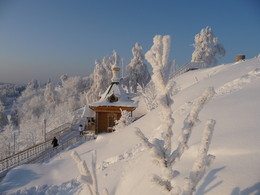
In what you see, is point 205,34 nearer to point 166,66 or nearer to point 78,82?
point 166,66

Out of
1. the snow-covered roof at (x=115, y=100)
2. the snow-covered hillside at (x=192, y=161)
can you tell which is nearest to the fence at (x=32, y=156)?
the snow-covered hillside at (x=192, y=161)

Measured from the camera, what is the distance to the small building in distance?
19.8 metres

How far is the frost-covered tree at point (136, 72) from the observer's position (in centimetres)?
4328

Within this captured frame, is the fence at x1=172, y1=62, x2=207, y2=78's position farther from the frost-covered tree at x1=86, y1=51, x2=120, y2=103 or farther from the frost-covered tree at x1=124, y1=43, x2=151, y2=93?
the frost-covered tree at x1=86, y1=51, x2=120, y2=103

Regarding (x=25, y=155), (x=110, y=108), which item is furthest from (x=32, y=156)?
(x=110, y=108)

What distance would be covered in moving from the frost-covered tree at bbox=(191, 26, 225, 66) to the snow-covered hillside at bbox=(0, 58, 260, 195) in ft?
91.2

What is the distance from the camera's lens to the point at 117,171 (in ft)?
24.7

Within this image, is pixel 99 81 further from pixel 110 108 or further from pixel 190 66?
pixel 110 108

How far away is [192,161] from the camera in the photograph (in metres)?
5.33

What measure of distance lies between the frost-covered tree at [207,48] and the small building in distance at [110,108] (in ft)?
76.6

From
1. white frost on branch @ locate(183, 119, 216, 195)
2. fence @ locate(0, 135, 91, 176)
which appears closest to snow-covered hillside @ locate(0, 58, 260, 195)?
white frost on branch @ locate(183, 119, 216, 195)

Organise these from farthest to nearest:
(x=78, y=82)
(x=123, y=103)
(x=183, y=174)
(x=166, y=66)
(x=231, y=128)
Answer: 1. (x=78, y=82)
2. (x=123, y=103)
3. (x=231, y=128)
4. (x=183, y=174)
5. (x=166, y=66)

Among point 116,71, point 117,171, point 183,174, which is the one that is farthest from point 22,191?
point 116,71

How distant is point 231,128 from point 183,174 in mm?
2615
